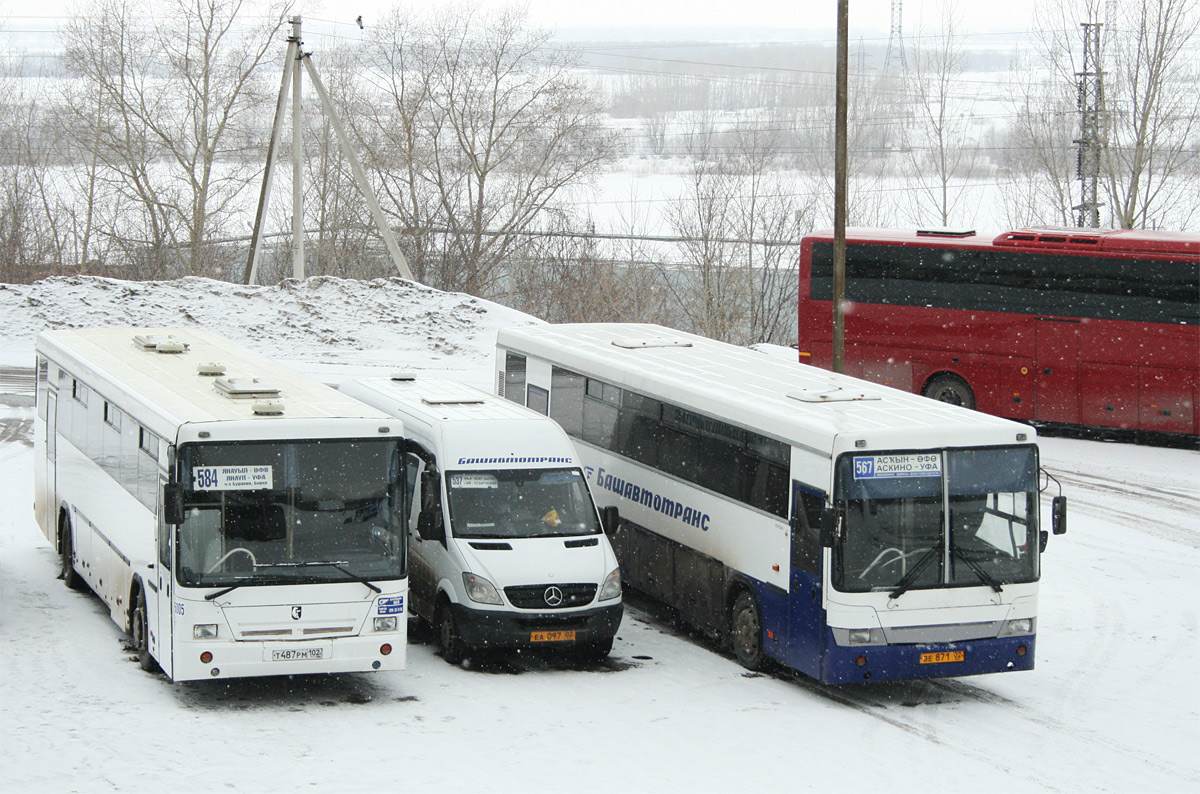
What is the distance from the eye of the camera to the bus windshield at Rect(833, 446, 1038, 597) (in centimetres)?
1185

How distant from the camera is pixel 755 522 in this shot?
13.1 meters

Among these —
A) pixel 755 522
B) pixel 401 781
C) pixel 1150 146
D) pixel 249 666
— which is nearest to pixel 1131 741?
pixel 755 522

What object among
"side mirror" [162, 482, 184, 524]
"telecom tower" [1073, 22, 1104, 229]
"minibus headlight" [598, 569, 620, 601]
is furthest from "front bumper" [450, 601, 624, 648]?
"telecom tower" [1073, 22, 1104, 229]

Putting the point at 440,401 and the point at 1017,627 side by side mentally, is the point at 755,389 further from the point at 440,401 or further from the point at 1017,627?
the point at 1017,627

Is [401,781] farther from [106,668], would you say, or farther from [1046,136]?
[1046,136]

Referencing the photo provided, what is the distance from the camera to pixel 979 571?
1207 centimetres

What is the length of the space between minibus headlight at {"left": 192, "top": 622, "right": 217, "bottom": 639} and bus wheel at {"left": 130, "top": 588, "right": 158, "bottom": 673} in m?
1.20

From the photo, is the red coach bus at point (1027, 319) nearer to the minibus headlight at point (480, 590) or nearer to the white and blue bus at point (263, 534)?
the minibus headlight at point (480, 590)

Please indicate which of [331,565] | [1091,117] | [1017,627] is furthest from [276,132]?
[1017,627]

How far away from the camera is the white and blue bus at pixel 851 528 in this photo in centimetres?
1187

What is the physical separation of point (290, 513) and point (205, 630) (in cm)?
114

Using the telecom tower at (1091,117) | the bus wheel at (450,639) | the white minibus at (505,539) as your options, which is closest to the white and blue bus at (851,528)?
the white minibus at (505,539)

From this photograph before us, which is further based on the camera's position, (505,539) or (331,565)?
(505,539)

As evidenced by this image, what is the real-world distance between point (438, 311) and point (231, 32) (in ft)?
67.7
